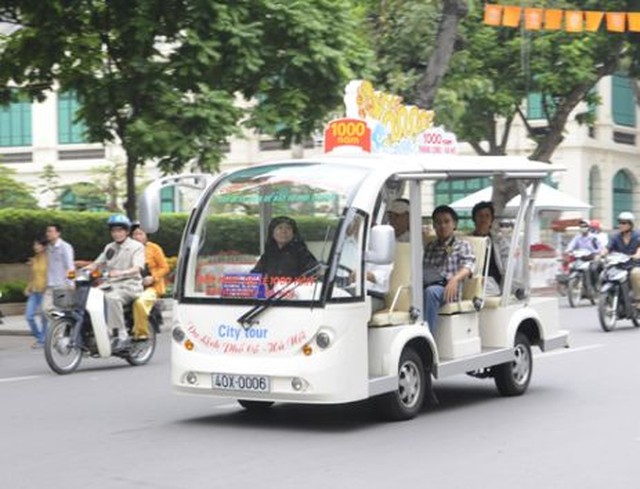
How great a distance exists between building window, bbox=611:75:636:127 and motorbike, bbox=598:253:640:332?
87.1ft

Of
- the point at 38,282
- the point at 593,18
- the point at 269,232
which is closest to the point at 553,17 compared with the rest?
the point at 593,18

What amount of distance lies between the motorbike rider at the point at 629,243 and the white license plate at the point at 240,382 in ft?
36.1

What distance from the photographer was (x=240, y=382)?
9.87 meters

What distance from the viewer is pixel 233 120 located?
20.4m

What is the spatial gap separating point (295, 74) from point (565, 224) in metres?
14.0

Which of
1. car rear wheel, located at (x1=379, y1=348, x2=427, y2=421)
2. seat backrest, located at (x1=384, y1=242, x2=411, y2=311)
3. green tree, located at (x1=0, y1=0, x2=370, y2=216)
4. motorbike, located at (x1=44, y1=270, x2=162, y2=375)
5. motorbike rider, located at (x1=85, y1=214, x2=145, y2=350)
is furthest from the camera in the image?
green tree, located at (x1=0, y1=0, x2=370, y2=216)

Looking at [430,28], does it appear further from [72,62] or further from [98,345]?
[98,345]

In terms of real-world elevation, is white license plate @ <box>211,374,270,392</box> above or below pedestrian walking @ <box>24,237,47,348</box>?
below

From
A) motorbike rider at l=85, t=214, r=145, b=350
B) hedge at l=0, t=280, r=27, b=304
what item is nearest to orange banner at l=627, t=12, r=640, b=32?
hedge at l=0, t=280, r=27, b=304

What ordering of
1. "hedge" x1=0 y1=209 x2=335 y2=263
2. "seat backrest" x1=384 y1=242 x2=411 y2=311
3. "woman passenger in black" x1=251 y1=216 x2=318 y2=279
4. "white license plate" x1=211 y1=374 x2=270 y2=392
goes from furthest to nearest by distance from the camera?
"hedge" x1=0 y1=209 x2=335 y2=263
"seat backrest" x1=384 y1=242 x2=411 y2=311
"woman passenger in black" x1=251 y1=216 x2=318 y2=279
"white license plate" x1=211 y1=374 x2=270 y2=392

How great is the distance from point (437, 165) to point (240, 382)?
240 centimetres

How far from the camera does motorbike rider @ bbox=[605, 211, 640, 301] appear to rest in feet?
64.4

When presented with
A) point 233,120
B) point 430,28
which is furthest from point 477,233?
point 430,28

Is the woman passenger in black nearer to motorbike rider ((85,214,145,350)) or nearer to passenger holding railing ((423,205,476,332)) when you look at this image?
passenger holding railing ((423,205,476,332))
